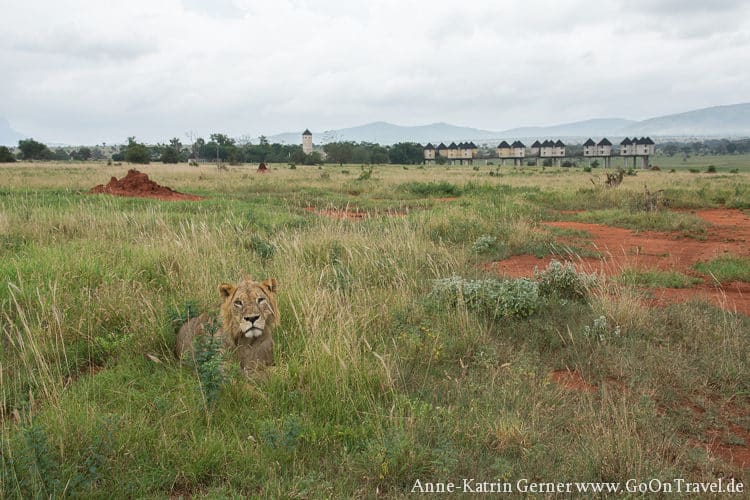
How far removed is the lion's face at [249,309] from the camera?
362 cm

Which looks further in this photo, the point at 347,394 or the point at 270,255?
the point at 270,255

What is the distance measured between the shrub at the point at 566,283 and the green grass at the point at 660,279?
1095 mm

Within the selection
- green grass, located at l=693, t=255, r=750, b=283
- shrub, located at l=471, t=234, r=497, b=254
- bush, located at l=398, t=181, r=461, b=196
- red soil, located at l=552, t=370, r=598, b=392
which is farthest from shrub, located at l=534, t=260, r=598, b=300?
bush, located at l=398, t=181, r=461, b=196

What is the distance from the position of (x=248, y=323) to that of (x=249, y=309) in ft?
0.38

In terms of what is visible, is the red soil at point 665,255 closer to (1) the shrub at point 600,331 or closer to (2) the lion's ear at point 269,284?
(1) the shrub at point 600,331

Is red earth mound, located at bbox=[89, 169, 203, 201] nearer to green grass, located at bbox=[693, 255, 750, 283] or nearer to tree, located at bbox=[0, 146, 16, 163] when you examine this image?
green grass, located at bbox=[693, 255, 750, 283]

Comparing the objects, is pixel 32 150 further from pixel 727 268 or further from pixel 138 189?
pixel 727 268

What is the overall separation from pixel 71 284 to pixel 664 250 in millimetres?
9958

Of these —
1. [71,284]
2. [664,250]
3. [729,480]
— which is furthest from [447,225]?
[729,480]

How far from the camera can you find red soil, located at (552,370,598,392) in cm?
400

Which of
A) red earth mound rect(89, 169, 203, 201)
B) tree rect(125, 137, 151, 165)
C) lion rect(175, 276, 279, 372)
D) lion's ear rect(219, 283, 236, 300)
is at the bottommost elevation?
lion rect(175, 276, 279, 372)

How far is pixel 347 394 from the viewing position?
3.53m

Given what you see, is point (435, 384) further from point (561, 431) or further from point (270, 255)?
point (270, 255)

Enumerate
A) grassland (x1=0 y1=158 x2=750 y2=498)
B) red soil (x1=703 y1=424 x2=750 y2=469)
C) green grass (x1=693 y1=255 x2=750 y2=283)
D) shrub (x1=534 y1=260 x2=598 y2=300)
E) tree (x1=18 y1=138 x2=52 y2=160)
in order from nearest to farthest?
grassland (x1=0 y1=158 x2=750 y2=498), red soil (x1=703 y1=424 x2=750 y2=469), shrub (x1=534 y1=260 x2=598 y2=300), green grass (x1=693 y1=255 x2=750 y2=283), tree (x1=18 y1=138 x2=52 y2=160)
